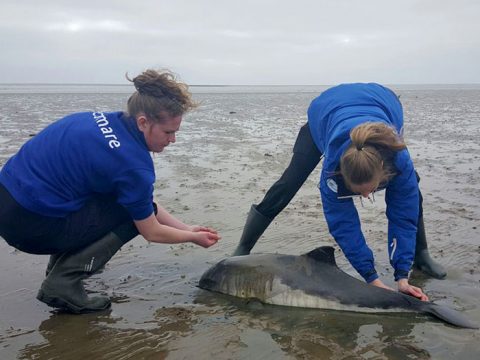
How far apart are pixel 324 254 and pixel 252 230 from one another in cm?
118

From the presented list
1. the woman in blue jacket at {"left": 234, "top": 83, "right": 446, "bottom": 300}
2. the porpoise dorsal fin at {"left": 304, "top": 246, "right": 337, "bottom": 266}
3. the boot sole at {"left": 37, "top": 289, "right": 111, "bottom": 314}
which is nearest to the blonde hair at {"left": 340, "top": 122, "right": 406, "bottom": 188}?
the woman in blue jacket at {"left": 234, "top": 83, "right": 446, "bottom": 300}

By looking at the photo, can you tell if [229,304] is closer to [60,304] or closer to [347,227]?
[347,227]

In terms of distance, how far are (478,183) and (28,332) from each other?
24.4 ft

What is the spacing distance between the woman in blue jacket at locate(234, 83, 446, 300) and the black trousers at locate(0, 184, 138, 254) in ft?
5.85

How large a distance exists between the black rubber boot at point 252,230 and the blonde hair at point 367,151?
180 centimetres

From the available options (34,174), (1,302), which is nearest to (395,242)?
(34,174)

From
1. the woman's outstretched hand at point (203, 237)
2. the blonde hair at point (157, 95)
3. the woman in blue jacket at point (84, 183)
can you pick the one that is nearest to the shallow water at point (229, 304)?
the woman in blue jacket at point (84, 183)

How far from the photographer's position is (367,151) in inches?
148

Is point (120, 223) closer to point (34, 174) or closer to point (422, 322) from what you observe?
point (34, 174)

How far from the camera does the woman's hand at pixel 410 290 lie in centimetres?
437

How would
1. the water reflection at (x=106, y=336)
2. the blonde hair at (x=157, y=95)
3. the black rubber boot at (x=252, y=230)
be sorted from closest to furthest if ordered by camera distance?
the water reflection at (x=106, y=336) < the blonde hair at (x=157, y=95) < the black rubber boot at (x=252, y=230)

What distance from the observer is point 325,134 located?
4688 mm

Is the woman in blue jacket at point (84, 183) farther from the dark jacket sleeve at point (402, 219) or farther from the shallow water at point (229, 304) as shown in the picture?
the dark jacket sleeve at point (402, 219)

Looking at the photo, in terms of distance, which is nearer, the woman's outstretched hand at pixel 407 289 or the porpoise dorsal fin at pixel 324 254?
the woman's outstretched hand at pixel 407 289
